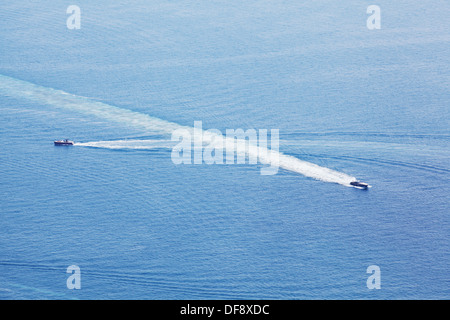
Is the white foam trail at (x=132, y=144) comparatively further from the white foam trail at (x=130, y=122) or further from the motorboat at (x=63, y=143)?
the motorboat at (x=63, y=143)

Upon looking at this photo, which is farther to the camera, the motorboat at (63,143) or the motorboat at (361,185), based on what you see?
the motorboat at (63,143)

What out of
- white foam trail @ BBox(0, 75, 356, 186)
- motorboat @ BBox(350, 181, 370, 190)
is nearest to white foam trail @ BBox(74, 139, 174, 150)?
white foam trail @ BBox(0, 75, 356, 186)

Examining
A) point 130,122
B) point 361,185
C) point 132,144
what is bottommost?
point 361,185

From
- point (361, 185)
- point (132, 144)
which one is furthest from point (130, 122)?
point (361, 185)

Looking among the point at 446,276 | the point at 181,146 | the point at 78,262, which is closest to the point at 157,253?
the point at 78,262

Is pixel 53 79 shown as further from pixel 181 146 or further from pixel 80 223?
pixel 80 223

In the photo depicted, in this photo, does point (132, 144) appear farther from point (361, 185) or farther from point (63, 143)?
point (361, 185)

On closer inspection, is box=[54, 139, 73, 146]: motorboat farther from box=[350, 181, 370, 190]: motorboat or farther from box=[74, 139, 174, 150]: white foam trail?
box=[350, 181, 370, 190]: motorboat

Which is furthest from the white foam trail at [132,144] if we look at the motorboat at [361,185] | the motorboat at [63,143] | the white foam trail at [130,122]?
the motorboat at [361,185]
